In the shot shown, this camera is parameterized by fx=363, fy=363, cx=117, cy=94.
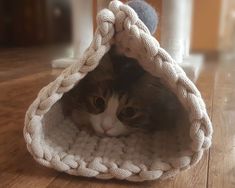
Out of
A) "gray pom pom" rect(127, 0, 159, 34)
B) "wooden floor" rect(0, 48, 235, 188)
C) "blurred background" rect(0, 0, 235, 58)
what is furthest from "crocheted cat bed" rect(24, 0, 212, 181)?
"blurred background" rect(0, 0, 235, 58)

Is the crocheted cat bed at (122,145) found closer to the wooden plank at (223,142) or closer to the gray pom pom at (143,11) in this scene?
the wooden plank at (223,142)

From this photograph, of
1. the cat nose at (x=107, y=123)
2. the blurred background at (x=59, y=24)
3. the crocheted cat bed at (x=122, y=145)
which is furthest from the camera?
the blurred background at (x=59, y=24)

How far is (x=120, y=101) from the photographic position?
67cm

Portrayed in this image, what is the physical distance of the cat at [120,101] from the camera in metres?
0.67

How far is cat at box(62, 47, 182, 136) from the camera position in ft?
2.21

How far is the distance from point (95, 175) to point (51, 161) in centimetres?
7

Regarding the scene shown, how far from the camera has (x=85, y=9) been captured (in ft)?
6.21

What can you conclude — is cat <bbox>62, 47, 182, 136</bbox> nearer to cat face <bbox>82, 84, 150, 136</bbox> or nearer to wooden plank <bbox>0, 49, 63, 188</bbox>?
cat face <bbox>82, 84, 150, 136</bbox>

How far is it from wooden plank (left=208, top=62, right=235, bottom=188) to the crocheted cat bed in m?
0.07

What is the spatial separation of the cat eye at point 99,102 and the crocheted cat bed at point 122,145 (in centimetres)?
8

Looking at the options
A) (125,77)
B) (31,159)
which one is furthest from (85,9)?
(31,159)

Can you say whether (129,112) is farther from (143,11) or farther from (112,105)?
(143,11)

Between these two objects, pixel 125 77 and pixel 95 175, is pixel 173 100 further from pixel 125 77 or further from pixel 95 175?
pixel 95 175

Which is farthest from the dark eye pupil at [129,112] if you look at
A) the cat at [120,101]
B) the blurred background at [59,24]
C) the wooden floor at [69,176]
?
the blurred background at [59,24]
